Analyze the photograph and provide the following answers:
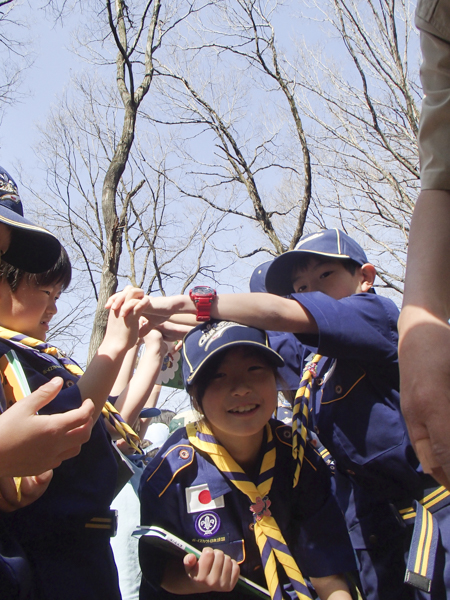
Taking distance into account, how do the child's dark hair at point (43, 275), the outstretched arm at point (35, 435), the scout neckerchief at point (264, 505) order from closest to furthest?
the outstretched arm at point (35, 435), the scout neckerchief at point (264, 505), the child's dark hair at point (43, 275)

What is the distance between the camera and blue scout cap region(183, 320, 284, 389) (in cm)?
165

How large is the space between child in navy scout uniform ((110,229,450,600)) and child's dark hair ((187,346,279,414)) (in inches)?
7.2

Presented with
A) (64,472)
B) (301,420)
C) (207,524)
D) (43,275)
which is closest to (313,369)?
(301,420)

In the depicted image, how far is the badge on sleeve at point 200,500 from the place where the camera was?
162 centimetres

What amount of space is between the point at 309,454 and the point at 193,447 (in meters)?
0.44

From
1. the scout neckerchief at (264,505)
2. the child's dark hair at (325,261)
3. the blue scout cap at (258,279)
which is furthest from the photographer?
the blue scout cap at (258,279)

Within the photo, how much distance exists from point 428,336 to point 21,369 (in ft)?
3.71

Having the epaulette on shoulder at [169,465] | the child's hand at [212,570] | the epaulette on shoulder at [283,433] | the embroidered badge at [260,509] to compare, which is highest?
the epaulette on shoulder at [283,433]

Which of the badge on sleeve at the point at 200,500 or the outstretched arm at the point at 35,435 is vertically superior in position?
the outstretched arm at the point at 35,435

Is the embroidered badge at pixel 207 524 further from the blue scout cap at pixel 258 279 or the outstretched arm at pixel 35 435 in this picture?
the blue scout cap at pixel 258 279

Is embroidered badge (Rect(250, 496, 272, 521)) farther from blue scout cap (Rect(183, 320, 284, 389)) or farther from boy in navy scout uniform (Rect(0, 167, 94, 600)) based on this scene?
boy in navy scout uniform (Rect(0, 167, 94, 600))

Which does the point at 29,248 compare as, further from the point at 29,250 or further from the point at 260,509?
the point at 260,509

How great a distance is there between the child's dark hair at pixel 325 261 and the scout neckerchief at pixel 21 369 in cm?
101

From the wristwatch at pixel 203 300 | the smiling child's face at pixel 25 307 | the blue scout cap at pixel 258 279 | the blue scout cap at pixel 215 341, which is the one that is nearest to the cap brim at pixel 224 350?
the blue scout cap at pixel 215 341
